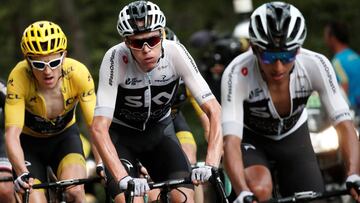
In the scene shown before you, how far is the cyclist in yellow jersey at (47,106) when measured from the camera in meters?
10.9

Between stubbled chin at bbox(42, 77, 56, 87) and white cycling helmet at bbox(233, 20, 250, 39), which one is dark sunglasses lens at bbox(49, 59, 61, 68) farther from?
white cycling helmet at bbox(233, 20, 250, 39)

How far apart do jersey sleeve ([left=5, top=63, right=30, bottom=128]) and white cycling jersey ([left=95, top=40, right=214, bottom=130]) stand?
0.96 metres

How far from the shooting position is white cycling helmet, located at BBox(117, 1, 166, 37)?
9742 mm

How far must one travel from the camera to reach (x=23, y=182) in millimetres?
9984

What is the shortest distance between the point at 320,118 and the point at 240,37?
5.41 ft

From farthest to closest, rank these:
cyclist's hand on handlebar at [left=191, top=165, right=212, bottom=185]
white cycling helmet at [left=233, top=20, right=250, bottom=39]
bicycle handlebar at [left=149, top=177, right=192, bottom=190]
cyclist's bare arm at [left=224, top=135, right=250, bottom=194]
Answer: white cycling helmet at [left=233, top=20, right=250, bottom=39] → bicycle handlebar at [left=149, top=177, right=192, bottom=190] → cyclist's hand on handlebar at [left=191, top=165, right=212, bottom=185] → cyclist's bare arm at [left=224, top=135, right=250, bottom=194]

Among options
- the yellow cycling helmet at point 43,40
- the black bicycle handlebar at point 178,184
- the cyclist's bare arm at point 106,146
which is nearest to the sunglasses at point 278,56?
the black bicycle handlebar at point 178,184

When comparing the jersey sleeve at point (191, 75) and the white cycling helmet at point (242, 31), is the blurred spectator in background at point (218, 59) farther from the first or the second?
the jersey sleeve at point (191, 75)

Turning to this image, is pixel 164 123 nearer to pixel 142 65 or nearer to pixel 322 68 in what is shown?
pixel 142 65

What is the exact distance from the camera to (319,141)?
48.0ft

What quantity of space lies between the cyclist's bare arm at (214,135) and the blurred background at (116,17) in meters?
14.4

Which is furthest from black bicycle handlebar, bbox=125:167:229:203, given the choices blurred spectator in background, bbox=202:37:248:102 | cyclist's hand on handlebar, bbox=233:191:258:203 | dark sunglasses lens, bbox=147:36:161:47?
blurred spectator in background, bbox=202:37:248:102

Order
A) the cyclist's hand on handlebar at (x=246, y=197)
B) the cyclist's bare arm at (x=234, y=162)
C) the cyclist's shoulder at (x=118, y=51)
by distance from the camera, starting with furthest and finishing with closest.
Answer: the cyclist's shoulder at (x=118, y=51), the cyclist's bare arm at (x=234, y=162), the cyclist's hand on handlebar at (x=246, y=197)

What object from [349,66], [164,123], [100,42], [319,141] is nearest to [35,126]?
[164,123]
